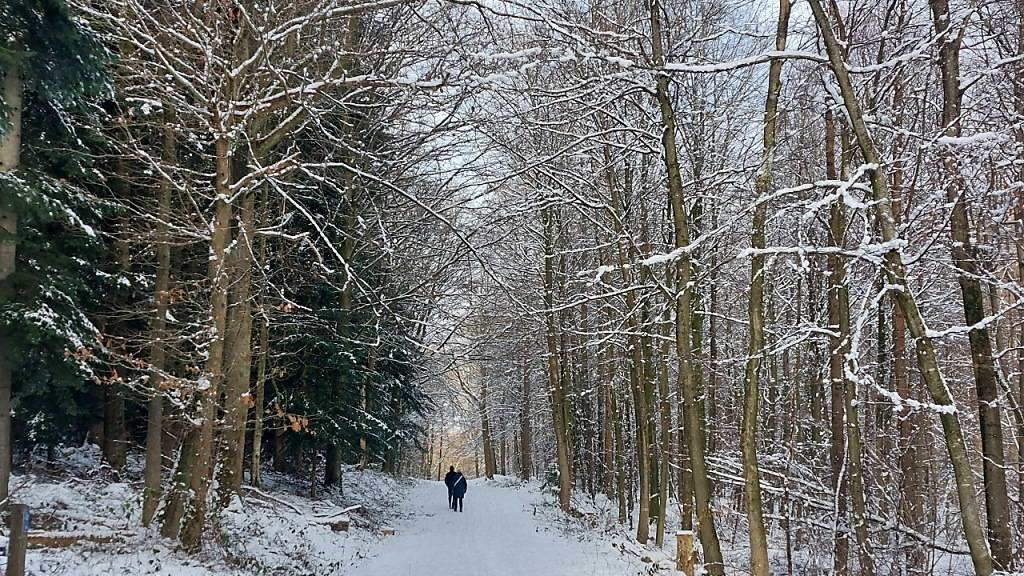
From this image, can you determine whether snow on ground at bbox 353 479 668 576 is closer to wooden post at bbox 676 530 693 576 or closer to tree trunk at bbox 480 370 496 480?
wooden post at bbox 676 530 693 576

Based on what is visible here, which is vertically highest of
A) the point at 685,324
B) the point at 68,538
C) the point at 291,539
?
the point at 685,324

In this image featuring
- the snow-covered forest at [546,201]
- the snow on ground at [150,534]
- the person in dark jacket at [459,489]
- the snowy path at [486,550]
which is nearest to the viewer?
the snow-covered forest at [546,201]

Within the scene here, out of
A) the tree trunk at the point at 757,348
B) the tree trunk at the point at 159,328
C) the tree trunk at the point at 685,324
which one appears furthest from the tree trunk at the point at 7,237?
the tree trunk at the point at 757,348

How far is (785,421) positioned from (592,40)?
1684 cm

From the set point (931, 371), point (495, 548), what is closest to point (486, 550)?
point (495, 548)

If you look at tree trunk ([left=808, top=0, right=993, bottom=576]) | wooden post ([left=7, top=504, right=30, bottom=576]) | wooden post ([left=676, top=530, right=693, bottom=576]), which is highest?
tree trunk ([left=808, top=0, right=993, bottom=576])

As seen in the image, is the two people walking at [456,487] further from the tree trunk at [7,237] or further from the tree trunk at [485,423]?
the tree trunk at [7,237]

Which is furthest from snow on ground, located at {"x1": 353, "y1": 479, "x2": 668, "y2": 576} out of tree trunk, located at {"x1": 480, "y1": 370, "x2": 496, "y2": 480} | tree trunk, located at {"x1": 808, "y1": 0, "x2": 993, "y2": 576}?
tree trunk, located at {"x1": 480, "y1": 370, "x2": 496, "y2": 480}

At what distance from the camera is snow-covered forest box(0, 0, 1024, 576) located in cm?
636

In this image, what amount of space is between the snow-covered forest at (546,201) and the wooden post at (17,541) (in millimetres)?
2680

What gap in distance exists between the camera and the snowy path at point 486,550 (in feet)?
35.0

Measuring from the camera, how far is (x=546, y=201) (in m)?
10.0

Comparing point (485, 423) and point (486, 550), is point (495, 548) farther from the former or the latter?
point (485, 423)

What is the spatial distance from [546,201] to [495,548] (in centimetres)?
723
